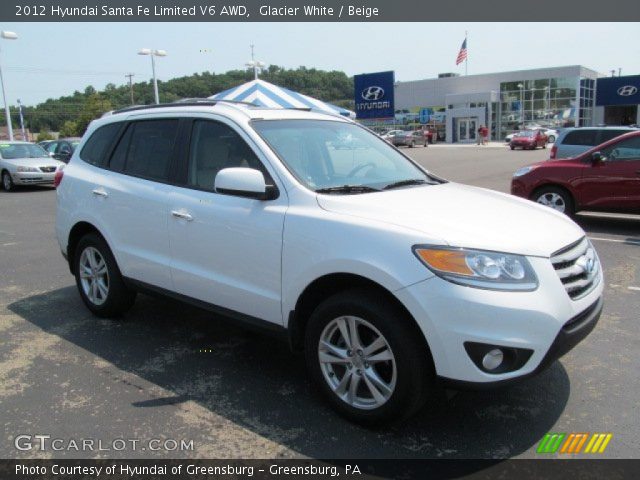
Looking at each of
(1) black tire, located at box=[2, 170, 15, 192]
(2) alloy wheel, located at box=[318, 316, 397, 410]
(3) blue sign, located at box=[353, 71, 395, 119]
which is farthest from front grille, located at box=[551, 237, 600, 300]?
(3) blue sign, located at box=[353, 71, 395, 119]

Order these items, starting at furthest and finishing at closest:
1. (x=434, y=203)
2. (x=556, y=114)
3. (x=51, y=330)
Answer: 1. (x=556, y=114)
2. (x=51, y=330)
3. (x=434, y=203)

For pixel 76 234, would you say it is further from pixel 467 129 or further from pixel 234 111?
pixel 467 129

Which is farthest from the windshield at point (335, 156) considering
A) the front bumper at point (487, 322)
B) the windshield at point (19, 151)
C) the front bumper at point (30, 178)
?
the windshield at point (19, 151)

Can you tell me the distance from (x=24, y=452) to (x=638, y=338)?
175 inches

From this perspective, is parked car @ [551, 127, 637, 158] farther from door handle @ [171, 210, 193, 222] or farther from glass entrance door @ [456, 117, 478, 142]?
glass entrance door @ [456, 117, 478, 142]

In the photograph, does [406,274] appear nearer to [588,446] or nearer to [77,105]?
[588,446]

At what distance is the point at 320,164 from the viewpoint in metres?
3.83

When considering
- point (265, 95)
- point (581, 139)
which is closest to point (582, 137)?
point (581, 139)

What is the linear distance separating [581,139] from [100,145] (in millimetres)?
12515

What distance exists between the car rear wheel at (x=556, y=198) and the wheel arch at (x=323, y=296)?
726 centimetres

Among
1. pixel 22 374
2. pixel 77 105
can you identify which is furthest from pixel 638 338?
pixel 77 105

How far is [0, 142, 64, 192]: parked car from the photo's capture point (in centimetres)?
1730

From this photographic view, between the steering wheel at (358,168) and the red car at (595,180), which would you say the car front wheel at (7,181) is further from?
the steering wheel at (358,168)

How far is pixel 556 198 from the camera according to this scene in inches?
374
